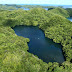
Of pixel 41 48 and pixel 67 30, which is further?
pixel 67 30

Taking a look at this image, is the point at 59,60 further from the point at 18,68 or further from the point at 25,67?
the point at 18,68

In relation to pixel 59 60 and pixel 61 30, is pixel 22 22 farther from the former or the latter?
pixel 59 60

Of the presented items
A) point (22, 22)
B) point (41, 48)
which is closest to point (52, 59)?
point (41, 48)

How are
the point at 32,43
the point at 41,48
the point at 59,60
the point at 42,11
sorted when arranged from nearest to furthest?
the point at 59,60, the point at 41,48, the point at 32,43, the point at 42,11

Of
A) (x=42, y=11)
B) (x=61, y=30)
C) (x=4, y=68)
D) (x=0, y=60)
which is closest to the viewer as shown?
(x=4, y=68)

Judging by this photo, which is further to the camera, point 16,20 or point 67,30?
point 16,20

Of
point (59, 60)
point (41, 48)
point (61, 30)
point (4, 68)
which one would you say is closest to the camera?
point (4, 68)

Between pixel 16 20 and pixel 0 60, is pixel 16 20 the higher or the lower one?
the higher one

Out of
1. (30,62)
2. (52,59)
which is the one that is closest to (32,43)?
(52,59)

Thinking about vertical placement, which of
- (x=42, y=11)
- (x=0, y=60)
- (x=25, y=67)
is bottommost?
(x=25, y=67)
